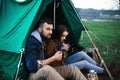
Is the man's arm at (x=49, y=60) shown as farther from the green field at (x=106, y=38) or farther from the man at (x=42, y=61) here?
the green field at (x=106, y=38)

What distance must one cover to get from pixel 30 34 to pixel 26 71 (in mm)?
632

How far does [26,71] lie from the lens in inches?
218

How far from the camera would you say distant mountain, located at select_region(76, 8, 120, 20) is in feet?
63.0

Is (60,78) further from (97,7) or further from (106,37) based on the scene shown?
(97,7)

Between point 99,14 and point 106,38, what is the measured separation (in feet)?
19.7

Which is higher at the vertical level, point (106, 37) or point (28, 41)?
point (28, 41)

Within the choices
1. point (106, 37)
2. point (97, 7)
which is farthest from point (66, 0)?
point (97, 7)

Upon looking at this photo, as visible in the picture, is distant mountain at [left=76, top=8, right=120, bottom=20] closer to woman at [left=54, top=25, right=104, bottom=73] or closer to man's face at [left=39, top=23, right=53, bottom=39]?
woman at [left=54, top=25, right=104, bottom=73]

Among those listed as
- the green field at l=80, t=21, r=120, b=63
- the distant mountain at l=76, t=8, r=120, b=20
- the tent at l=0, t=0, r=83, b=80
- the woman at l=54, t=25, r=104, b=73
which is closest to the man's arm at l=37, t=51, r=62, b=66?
the tent at l=0, t=0, r=83, b=80

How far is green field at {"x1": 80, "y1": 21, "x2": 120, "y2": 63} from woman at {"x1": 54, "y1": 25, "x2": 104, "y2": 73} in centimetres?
218

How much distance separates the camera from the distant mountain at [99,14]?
756 inches

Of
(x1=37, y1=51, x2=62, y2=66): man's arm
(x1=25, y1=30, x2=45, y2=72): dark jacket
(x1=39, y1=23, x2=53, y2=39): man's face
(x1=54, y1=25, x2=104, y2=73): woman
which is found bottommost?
(x1=54, y1=25, x2=104, y2=73): woman

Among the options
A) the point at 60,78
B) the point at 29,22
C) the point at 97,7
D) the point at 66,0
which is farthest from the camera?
the point at 97,7

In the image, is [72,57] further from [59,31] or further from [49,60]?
[49,60]
